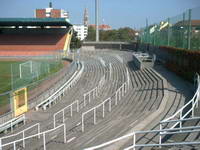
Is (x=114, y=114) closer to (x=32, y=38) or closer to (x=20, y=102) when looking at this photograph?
(x=20, y=102)

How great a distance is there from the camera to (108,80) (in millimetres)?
19031

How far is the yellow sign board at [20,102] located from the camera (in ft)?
39.2

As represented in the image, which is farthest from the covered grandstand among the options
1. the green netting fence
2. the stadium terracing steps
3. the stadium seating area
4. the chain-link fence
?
the stadium terracing steps

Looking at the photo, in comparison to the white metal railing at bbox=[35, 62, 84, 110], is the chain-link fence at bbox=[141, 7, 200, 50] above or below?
above

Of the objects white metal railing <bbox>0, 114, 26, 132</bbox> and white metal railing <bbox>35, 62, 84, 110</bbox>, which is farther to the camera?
white metal railing <bbox>35, 62, 84, 110</bbox>

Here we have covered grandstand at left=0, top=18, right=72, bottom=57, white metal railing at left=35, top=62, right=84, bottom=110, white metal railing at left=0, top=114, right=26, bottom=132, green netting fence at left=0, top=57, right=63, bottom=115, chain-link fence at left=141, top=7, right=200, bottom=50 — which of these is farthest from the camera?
covered grandstand at left=0, top=18, right=72, bottom=57

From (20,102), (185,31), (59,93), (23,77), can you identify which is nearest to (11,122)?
(20,102)

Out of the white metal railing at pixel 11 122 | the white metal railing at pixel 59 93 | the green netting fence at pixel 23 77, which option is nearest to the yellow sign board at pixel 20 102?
the green netting fence at pixel 23 77

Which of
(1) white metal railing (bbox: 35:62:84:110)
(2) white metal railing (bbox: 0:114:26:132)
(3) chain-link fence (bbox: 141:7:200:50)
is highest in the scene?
(3) chain-link fence (bbox: 141:7:200:50)

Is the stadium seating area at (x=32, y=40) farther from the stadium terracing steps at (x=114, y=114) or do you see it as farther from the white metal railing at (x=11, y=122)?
the white metal railing at (x=11, y=122)

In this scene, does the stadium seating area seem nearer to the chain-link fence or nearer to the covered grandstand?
the covered grandstand

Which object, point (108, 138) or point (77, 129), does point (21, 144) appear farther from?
point (108, 138)

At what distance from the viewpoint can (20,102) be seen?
490 inches

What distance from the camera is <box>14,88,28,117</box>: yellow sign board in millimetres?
11938
